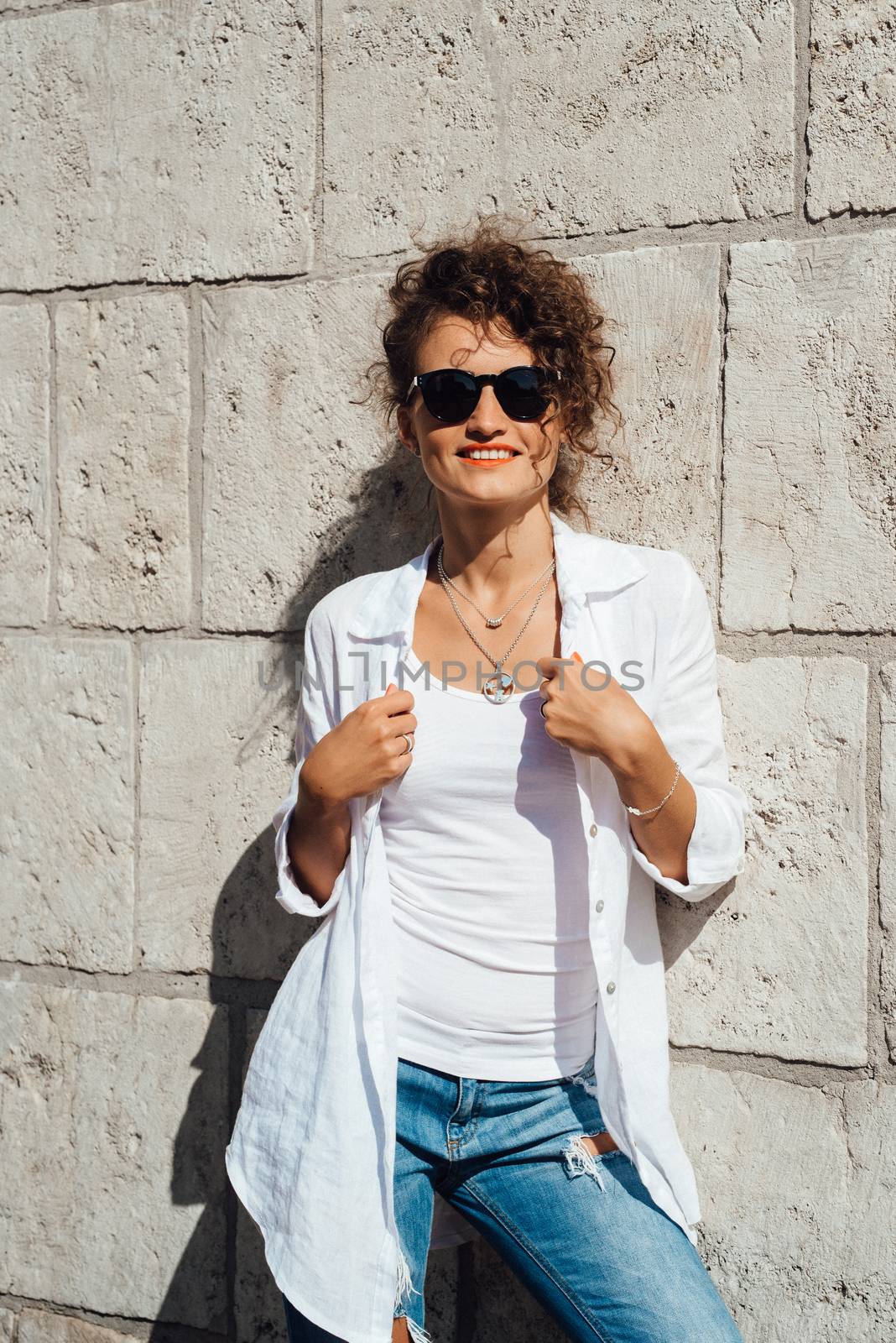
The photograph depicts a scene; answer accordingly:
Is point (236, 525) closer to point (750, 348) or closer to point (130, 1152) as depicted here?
point (750, 348)

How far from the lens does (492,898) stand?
6.12 feet

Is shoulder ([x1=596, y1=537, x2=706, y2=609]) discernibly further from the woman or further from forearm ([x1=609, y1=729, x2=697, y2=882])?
forearm ([x1=609, y1=729, x2=697, y2=882])

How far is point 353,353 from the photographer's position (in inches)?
95.9

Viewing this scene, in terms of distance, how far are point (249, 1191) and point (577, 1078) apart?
0.61m

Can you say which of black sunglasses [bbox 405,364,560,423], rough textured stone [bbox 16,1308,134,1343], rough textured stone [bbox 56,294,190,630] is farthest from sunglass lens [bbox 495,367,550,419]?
rough textured stone [bbox 16,1308,134,1343]

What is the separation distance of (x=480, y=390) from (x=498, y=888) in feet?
2.77

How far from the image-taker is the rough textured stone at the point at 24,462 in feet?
8.85

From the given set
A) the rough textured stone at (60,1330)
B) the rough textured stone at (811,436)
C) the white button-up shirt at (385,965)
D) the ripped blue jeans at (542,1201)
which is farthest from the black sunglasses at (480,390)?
the rough textured stone at (60,1330)

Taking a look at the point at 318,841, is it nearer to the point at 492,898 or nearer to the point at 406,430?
the point at 492,898

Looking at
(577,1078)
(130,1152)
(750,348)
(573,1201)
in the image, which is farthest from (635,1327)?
(750,348)

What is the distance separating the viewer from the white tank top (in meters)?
1.83

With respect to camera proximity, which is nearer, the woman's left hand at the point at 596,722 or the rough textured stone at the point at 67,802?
the woman's left hand at the point at 596,722

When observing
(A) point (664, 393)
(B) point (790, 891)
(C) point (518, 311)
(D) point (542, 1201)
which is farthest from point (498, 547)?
(D) point (542, 1201)

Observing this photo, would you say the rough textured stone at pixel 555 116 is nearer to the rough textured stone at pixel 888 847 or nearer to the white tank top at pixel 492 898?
the rough textured stone at pixel 888 847
